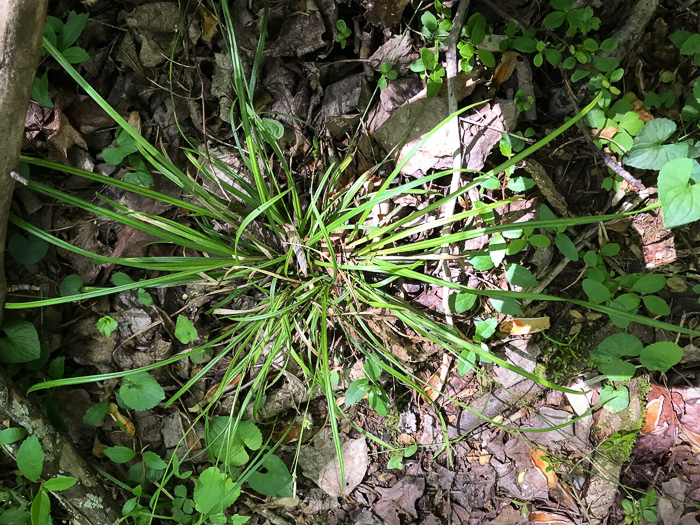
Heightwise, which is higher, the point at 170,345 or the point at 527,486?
the point at 170,345

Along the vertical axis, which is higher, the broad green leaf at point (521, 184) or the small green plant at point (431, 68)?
the small green plant at point (431, 68)

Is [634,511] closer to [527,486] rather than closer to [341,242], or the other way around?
[527,486]

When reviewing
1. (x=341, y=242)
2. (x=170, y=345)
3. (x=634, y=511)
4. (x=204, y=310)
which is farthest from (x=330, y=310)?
(x=634, y=511)

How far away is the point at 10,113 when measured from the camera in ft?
3.00

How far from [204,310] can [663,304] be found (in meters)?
1.26

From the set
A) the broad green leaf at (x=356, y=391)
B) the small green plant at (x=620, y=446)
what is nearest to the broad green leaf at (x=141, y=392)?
the broad green leaf at (x=356, y=391)

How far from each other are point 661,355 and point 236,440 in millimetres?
1149

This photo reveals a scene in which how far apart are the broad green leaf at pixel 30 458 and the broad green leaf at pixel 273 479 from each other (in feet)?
1.80

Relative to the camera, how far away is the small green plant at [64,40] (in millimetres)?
1060

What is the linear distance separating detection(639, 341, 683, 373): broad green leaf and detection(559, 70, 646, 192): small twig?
415 millimetres

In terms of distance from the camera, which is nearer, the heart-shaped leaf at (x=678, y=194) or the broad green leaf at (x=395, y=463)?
the heart-shaped leaf at (x=678, y=194)

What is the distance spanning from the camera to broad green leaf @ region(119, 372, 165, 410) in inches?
46.4

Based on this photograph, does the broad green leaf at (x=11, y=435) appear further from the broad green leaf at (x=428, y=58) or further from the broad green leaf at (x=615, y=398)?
the broad green leaf at (x=615, y=398)

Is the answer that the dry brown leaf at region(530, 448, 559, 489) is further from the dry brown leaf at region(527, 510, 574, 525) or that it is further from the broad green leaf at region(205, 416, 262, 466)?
the broad green leaf at region(205, 416, 262, 466)
